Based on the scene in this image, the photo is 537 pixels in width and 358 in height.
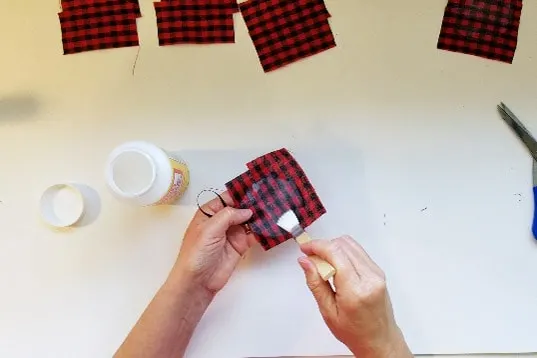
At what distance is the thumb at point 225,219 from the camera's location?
3.09 feet

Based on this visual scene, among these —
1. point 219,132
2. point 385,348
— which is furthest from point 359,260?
point 219,132

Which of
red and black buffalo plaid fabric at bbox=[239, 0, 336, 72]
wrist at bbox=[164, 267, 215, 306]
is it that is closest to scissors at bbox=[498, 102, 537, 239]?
red and black buffalo plaid fabric at bbox=[239, 0, 336, 72]

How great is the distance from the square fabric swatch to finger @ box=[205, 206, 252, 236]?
0.37 m

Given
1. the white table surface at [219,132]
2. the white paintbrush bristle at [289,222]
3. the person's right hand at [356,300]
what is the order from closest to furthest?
the person's right hand at [356,300] → the white paintbrush bristle at [289,222] → the white table surface at [219,132]

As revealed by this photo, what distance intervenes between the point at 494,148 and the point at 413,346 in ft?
1.26

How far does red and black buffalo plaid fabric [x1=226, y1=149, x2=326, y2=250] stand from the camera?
96 centimetres

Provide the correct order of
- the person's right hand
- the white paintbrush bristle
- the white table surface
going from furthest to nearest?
the white table surface < the white paintbrush bristle < the person's right hand

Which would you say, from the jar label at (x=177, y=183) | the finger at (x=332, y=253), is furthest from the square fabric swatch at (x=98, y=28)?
the finger at (x=332, y=253)

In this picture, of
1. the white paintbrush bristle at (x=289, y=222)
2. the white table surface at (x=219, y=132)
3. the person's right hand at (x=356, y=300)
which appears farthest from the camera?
the white table surface at (x=219, y=132)

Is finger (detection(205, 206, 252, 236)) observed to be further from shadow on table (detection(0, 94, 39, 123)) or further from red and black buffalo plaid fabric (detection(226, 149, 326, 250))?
shadow on table (detection(0, 94, 39, 123))

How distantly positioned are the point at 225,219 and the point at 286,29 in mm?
385

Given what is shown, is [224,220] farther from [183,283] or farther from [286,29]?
[286,29]

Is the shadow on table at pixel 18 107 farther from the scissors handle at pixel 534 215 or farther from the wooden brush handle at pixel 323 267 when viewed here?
the scissors handle at pixel 534 215

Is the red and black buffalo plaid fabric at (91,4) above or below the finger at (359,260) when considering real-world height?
above
